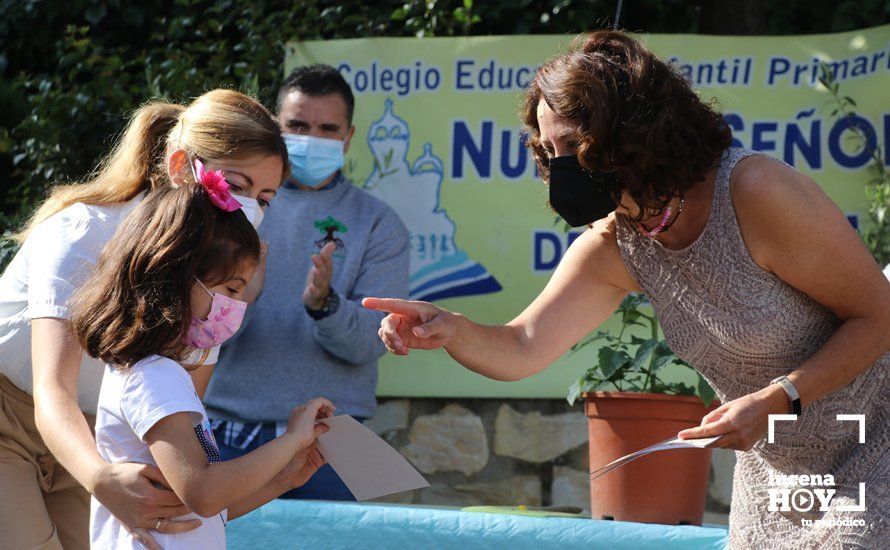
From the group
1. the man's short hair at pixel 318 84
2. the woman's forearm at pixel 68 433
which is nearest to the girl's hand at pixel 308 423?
the woman's forearm at pixel 68 433

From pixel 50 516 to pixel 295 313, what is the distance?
137 cm

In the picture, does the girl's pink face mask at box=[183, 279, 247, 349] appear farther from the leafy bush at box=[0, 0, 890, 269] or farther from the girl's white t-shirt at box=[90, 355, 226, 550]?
the leafy bush at box=[0, 0, 890, 269]

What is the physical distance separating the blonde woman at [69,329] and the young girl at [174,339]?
0.17ft

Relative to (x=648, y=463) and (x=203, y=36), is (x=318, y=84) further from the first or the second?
(x=648, y=463)

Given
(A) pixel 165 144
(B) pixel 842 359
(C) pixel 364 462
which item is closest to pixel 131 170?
(A) pixel 165 144

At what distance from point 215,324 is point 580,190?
0.68 meters

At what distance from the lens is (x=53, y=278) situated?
7.25 feet

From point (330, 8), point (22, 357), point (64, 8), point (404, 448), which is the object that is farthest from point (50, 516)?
point (64, 8)

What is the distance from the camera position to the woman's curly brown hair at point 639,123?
212 centimetres

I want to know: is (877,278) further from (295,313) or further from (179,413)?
(295,313)

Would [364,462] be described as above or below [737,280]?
below

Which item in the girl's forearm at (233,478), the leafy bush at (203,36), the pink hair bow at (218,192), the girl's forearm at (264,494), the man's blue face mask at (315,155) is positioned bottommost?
the girl's forearm at (264,494)

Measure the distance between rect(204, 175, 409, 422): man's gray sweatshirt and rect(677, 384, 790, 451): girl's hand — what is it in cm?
167

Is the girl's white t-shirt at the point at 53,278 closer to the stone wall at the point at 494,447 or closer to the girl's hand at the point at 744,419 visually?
the girl's hand at the point at 744,419
